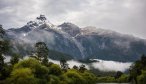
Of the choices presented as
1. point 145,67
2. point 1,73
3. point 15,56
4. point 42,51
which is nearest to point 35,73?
point 1,73

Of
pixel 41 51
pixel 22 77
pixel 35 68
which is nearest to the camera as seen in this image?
pixel 22 77

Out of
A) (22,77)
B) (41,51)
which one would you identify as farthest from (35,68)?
(41,51)

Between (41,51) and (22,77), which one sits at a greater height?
(41,51)

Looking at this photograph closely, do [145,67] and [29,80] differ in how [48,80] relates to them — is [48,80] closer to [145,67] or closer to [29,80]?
[29,80]

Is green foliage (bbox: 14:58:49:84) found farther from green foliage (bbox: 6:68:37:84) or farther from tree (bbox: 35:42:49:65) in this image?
tree (bbox: 35:42:49:65)

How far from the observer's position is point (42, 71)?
128 meters

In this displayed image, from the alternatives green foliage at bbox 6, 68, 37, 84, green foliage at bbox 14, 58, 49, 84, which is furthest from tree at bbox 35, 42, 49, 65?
green foliage at bbox 6, 68, 37, 84

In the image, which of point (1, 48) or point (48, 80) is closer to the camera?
point (1, 48)

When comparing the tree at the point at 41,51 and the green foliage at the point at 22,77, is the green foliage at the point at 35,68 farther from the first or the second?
the tree at the point at 41,51

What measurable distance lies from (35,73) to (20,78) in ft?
56.2

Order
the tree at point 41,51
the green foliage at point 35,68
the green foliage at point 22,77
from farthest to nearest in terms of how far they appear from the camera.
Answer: the tree at point 41,51 < the green foliage at point 35,68 < the green foliage at point 22,77

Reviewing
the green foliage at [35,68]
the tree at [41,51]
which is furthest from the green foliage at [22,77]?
the tree at [41,51]

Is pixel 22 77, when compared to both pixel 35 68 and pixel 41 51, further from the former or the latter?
pixel 41 51

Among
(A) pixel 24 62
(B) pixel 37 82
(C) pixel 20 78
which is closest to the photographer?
(C) pixel 20 78
